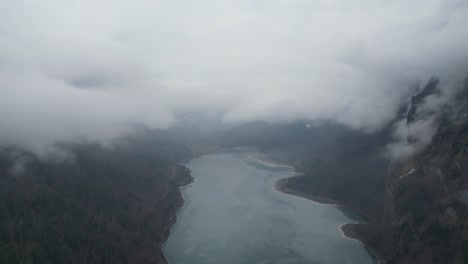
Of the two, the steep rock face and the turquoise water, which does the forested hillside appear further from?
the steep rock face

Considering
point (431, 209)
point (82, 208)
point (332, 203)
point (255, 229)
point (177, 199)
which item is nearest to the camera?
point (431, 209)

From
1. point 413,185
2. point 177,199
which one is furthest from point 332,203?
point 177,199

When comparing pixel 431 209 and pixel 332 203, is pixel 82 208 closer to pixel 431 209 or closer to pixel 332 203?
pixel 431 209

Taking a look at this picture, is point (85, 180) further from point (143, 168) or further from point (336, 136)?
point (336, 136)

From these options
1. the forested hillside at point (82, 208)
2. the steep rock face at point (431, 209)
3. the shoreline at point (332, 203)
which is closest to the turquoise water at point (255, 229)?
the shoreline at point (332, 203)

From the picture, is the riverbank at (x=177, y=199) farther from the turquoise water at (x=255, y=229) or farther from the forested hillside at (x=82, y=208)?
the turquoise water at (x=255, y=229)

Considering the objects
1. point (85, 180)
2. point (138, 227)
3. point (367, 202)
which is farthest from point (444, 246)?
point (85, 180)
